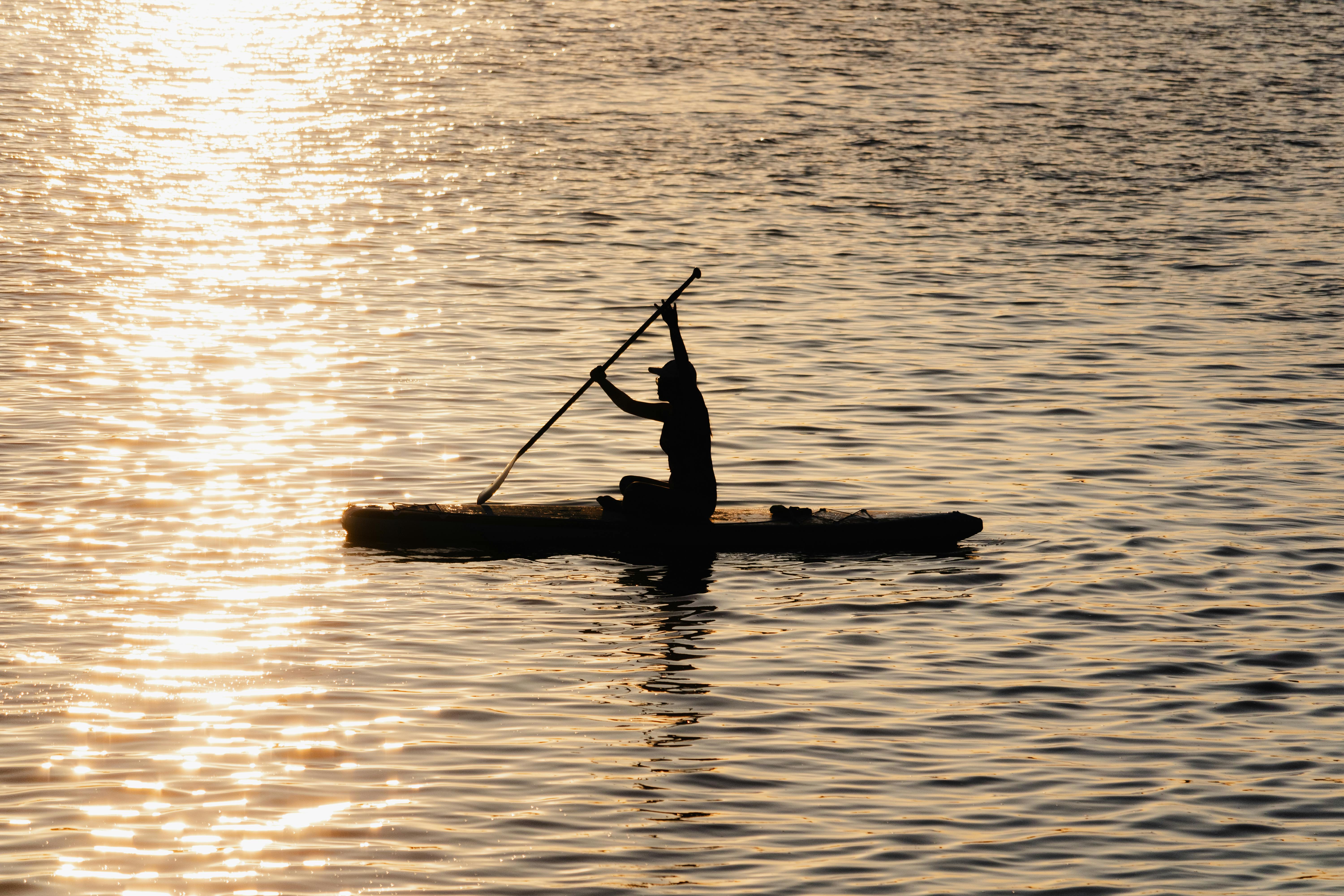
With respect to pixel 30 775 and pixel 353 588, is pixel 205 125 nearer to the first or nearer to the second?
pixel 353 588

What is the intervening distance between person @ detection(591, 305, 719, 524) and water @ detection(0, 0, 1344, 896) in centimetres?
42

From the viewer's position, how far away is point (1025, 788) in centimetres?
948

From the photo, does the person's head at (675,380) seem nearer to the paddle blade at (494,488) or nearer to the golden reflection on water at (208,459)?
the paddle blade at (494,488)

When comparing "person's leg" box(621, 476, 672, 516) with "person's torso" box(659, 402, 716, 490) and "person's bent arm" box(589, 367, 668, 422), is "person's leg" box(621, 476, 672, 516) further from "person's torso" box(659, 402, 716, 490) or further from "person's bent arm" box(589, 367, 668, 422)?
"person's bent arm" box(589, 367, 668, 422)

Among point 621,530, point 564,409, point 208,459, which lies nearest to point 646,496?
point 621,530

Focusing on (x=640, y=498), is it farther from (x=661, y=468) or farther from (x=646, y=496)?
(x=661, y=468)

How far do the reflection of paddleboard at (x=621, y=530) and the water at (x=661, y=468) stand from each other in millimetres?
177

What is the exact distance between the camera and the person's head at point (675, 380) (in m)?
13.2

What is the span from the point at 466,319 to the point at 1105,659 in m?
11.9

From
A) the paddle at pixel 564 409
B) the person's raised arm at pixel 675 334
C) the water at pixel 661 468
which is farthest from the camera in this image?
the paddle at pixel 564 409

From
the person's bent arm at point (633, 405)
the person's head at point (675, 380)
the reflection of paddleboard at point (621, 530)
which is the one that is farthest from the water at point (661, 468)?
the person's head at point (675, 380)

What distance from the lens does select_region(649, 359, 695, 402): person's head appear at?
1317 cm

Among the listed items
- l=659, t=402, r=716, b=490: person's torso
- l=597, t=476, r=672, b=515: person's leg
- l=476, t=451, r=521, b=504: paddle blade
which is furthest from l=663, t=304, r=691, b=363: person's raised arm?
l=476, t=451, r=521, b=504: paddle blade

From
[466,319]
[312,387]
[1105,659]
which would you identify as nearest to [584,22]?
[466,319]
